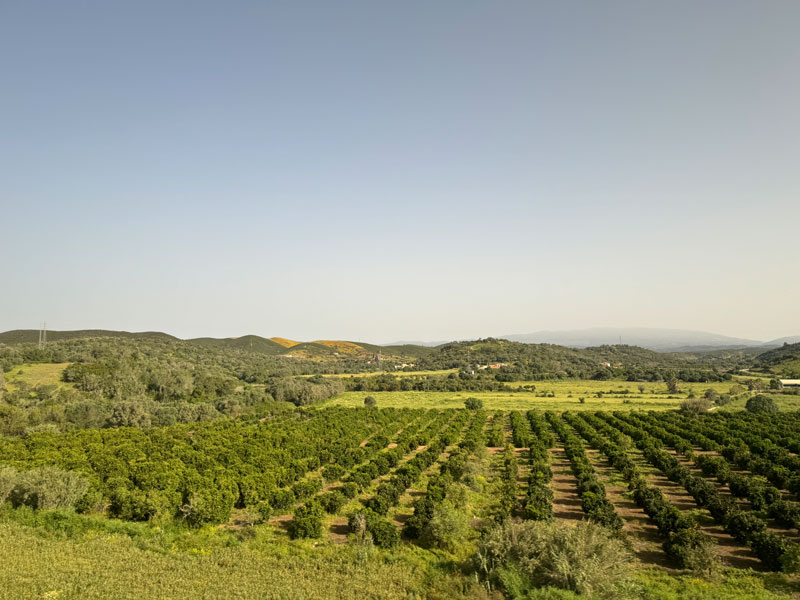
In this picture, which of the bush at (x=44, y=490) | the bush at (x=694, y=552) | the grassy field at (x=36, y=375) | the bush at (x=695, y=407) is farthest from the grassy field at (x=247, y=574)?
the grassy field at (x=36, y=375)

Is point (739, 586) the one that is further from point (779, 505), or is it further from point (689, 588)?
point (779, 505)

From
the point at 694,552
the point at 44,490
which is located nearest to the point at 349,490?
the point at 44,490

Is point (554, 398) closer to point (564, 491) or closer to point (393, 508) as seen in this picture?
point (564, 491)

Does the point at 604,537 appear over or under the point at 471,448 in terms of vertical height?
over

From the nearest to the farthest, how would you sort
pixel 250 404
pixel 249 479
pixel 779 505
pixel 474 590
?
pixel 474 590, pixel 779 505, pixel 249 479, pixel 250 404

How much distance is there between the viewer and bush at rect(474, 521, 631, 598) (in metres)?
16.8

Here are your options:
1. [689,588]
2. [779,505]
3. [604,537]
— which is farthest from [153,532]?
[779,505]

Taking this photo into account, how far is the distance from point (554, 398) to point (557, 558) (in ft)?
295

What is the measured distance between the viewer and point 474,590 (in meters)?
17.5

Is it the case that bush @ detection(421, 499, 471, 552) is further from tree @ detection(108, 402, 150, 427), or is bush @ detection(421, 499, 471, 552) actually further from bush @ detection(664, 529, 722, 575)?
tree @ detection(108, 402, 150, 427)

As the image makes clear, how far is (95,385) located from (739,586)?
322ft

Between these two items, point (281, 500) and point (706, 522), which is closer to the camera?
point (706, 522)

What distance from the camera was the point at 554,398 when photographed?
101 meters

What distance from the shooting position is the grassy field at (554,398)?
88.7m
